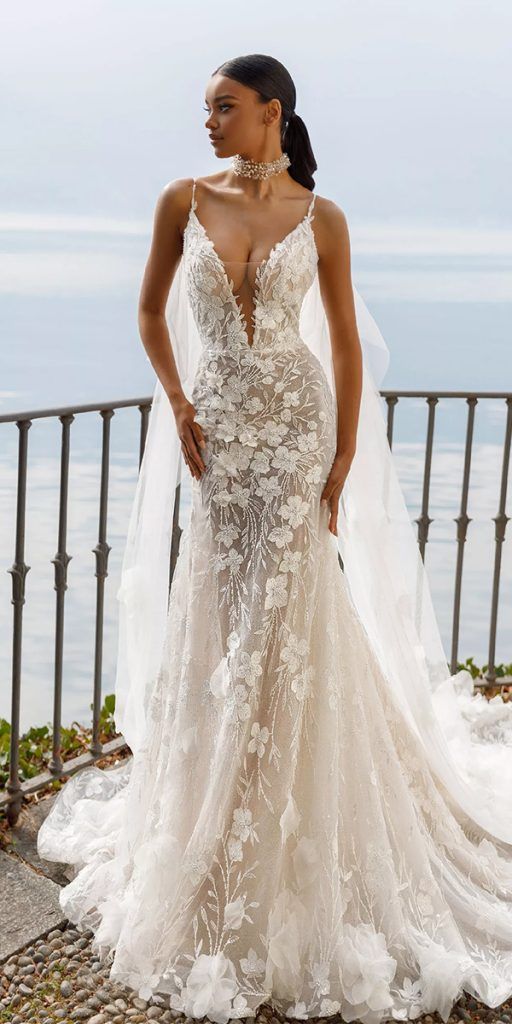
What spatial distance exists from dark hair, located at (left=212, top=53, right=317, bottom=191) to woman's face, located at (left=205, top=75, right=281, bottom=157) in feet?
0.06

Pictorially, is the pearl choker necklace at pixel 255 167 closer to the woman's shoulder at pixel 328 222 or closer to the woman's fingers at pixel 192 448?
the woman's shoulder at pixel 328 222

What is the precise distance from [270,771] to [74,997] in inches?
26.7

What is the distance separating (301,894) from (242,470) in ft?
3.29

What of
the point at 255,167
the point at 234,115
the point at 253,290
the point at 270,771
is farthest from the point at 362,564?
the point at 234,115

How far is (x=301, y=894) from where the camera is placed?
2.60m

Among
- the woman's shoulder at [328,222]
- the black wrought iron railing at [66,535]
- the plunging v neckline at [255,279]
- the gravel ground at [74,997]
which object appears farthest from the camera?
the black wrought iron railing at [66,535]

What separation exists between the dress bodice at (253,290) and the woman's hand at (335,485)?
32 centimetres

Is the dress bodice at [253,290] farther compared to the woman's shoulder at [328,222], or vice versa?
the woman's shoulder at [328,222]

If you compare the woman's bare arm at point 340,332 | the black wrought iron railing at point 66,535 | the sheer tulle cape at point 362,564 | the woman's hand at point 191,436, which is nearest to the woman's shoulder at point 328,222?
the woman's bare arm at point 340,332

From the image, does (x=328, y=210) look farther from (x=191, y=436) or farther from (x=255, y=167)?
(x=191, y=436)

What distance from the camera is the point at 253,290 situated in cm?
262

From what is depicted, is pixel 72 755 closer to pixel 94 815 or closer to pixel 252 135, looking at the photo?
pixel 94 815

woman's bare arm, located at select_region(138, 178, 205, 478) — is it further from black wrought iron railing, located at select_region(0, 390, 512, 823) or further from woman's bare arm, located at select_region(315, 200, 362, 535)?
black wrought iron railing, located at select_region(0, 390, 512, 823)

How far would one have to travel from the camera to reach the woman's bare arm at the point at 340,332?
2.75 metres
